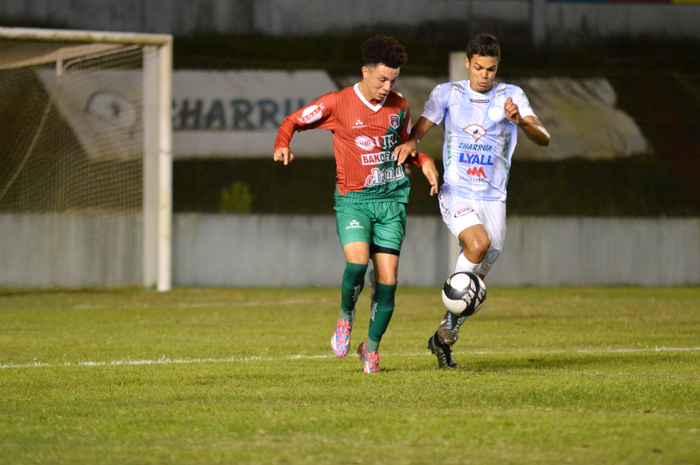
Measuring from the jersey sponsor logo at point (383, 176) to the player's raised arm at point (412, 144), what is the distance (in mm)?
85

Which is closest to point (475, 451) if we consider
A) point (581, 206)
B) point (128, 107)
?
point (128, 107)

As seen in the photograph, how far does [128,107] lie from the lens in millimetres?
13078

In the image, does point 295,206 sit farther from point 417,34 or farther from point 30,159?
A: point 417,34

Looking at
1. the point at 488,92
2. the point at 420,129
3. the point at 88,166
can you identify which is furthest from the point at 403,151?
the point at 88,166

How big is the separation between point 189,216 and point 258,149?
221 centimetres

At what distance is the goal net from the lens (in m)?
12.2

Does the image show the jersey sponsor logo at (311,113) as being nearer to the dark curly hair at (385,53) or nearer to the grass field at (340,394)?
the dark curly hair at (385,53)

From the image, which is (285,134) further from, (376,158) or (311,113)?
(376,158)

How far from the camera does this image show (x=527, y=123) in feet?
17.9

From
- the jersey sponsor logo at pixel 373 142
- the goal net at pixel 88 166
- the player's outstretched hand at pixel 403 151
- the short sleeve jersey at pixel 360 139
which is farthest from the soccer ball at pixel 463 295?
the goal net at pixel 88 166

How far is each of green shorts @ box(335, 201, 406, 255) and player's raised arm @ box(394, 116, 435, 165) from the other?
270 millimetres

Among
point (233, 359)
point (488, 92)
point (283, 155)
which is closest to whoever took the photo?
point (283, 155)

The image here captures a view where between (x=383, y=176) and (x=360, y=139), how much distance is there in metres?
0.25

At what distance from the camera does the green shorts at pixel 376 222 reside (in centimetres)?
535
